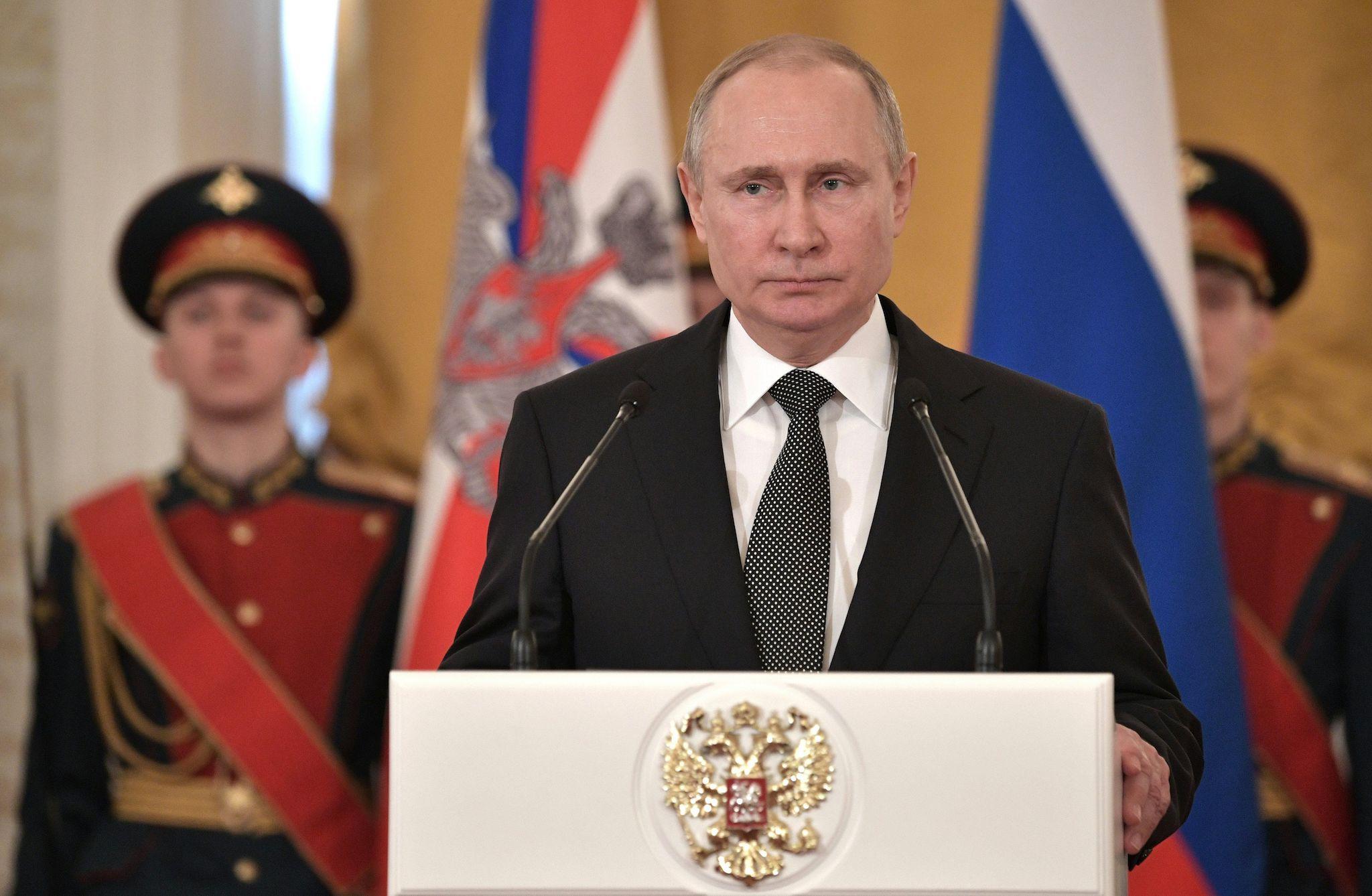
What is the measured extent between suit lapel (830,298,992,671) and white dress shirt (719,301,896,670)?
32 mm

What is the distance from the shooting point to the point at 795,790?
1.09m

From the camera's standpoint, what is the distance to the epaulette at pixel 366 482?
373cm

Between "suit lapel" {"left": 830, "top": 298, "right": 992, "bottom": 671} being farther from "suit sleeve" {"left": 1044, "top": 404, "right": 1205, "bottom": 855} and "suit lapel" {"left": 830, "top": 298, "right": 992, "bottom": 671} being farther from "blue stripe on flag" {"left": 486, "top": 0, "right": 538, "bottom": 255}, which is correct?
"blue stripe on flag" {"left": 486, "top": 0, "right": 538, "bottom": 255}

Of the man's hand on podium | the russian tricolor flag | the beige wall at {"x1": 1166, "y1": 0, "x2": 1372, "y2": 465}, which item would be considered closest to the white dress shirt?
the man's hand on podium

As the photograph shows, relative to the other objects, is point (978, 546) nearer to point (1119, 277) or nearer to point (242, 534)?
point (1119, 277)

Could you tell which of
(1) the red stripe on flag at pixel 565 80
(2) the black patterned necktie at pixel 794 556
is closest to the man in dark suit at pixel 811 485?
(2) the black patterned necktie at pixel 794 556

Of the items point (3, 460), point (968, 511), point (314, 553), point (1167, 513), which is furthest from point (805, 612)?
point (3, 460)

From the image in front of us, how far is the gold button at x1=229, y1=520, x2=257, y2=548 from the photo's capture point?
11.8 ft

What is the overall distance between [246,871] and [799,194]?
2385 mm

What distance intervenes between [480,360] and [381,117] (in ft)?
3.49

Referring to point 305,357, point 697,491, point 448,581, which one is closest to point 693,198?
point 697,491

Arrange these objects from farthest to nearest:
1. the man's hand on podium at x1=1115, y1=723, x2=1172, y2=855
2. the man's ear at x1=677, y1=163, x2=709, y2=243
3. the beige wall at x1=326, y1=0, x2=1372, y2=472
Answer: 1. the beige wall at x1=326, y1=0, x2=1372, y2=472
2. the man's ear at x1=677, y1=163, x2=709, y2=243
3. the man's hand on podium at x1=1115, y1=723, x2=1172, y2=855

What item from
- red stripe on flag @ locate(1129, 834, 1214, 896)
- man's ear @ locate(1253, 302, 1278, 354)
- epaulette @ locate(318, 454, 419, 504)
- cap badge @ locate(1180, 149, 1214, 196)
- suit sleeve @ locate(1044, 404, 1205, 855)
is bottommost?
red stripe on flag @ locate(1129, 834, 1214, 896)

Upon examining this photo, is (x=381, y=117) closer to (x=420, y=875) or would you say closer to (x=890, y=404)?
(x=890, y=404)
